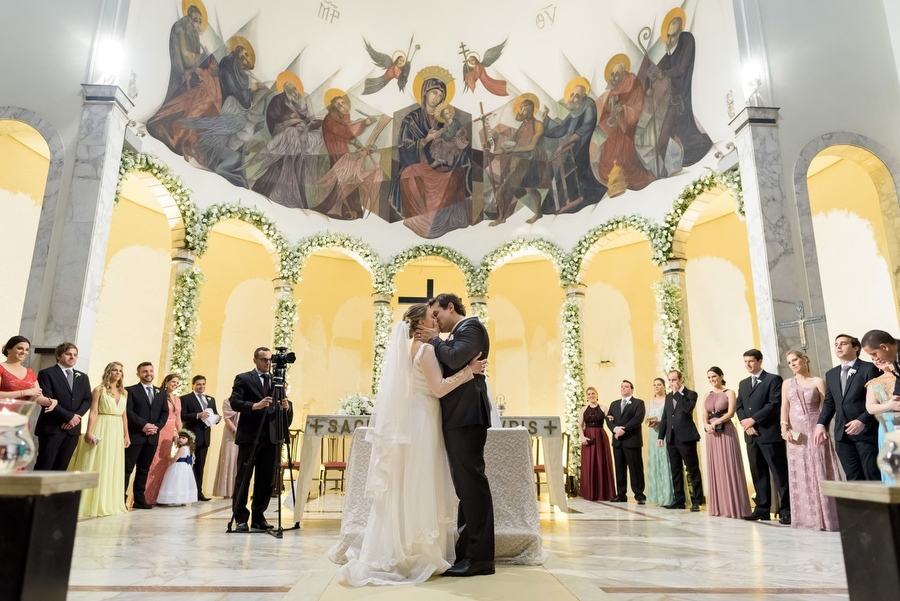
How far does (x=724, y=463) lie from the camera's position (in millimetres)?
7352

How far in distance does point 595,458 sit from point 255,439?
6643mm

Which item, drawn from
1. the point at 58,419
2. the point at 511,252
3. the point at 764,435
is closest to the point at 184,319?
the point at 58,419

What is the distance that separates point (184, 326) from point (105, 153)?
3.21 m

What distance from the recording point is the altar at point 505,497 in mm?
4355

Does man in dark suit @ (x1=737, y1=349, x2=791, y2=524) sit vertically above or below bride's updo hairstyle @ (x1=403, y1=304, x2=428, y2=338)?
below

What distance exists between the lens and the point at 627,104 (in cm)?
1223

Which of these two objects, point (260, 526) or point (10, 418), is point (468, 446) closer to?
point (10, 418)

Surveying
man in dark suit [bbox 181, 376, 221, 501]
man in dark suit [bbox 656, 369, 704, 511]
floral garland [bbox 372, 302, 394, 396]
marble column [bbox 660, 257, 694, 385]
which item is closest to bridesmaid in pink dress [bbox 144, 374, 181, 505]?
man in dark suit [bbox 181, 376, 221, 501]

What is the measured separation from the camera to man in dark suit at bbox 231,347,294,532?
5500mm

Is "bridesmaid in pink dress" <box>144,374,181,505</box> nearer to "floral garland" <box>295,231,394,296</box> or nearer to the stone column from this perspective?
the stone column

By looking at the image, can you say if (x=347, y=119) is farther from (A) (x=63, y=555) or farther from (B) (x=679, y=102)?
(A) (x=63, y=555)

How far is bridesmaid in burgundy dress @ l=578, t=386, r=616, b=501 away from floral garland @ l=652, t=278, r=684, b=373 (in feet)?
4.80

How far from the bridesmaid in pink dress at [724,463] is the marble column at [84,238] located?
7.96 metres

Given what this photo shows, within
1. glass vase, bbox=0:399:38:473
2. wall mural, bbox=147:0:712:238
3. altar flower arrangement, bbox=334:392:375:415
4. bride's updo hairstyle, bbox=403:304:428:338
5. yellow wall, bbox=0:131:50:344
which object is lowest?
glass vase, bbox=0:399:38:473
